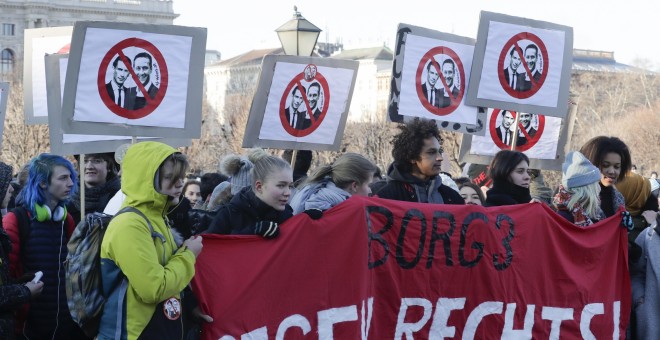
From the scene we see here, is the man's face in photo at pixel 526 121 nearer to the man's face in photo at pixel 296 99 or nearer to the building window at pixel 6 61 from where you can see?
the man's face in photo at pixel 296 99

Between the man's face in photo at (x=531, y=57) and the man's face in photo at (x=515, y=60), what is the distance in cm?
9

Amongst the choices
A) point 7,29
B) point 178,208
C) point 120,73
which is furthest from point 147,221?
point 7,29


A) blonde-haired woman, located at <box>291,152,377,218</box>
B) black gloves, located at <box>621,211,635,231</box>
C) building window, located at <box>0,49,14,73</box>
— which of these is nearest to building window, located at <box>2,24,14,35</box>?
building window, located at <box>0,49,14,73</box>

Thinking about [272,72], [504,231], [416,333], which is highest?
[272,72]

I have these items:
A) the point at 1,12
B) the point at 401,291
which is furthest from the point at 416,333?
the point at 1,12

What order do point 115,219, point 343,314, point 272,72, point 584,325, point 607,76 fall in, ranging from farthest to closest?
point 607,76 → point 272,72 → point 584,325 → point 343,314 → point 115,219

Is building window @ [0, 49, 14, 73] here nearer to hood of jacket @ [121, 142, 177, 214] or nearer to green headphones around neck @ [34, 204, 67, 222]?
green headphones around neck @ [34, 204, 67, 222]

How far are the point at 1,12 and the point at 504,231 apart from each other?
126112 mm

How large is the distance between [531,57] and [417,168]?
263cm

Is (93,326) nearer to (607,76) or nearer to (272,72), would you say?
(272,72)

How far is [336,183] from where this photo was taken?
7367 millimetres

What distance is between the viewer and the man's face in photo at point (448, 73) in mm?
9914

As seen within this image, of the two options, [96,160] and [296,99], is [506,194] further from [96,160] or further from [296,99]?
[96,160]

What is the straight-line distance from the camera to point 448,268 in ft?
24.7
